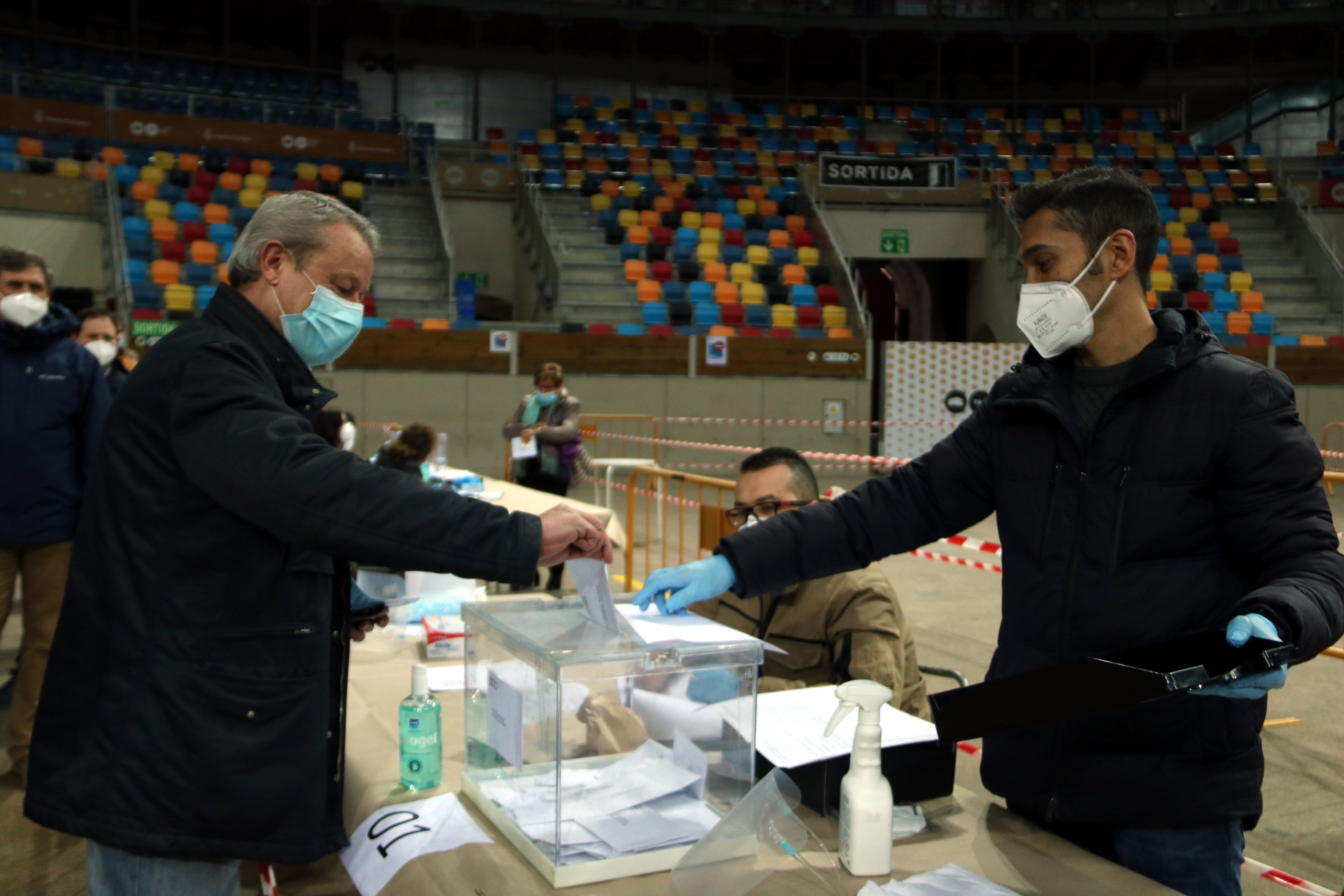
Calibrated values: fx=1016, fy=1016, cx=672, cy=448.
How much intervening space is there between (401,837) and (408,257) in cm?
1635

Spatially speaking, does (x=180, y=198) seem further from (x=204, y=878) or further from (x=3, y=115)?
(x=204, y=878)

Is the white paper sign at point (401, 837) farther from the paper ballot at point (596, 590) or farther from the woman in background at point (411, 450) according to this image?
the woman in background at point (411, 450)

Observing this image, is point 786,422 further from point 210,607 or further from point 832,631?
point 210,607

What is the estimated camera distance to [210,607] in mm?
1451

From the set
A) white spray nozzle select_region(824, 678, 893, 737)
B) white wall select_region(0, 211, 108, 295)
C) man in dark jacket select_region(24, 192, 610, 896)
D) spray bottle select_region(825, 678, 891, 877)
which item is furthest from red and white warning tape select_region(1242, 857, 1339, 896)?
white wall select_region(0, 211, 108, 295)

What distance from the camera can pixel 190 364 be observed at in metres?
1.48

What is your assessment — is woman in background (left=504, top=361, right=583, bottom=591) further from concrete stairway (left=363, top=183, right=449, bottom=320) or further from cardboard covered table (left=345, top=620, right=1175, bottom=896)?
concrete stairway (left=363, top=183, right=449, bottom=320)

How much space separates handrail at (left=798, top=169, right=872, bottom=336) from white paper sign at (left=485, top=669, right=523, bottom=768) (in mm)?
14451

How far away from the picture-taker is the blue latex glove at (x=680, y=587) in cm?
188

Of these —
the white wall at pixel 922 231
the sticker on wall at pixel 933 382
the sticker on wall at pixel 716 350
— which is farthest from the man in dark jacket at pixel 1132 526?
the white wall at pixel 922 231

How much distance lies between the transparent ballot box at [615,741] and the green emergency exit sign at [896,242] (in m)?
17.8

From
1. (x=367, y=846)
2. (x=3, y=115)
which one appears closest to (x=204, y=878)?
→ (x=367, y=846)

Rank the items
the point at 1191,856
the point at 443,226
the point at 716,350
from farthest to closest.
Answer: the point at 443,226 < the point at 716,350 < the point at 1191,856

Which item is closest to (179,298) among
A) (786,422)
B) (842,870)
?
(786,422)
